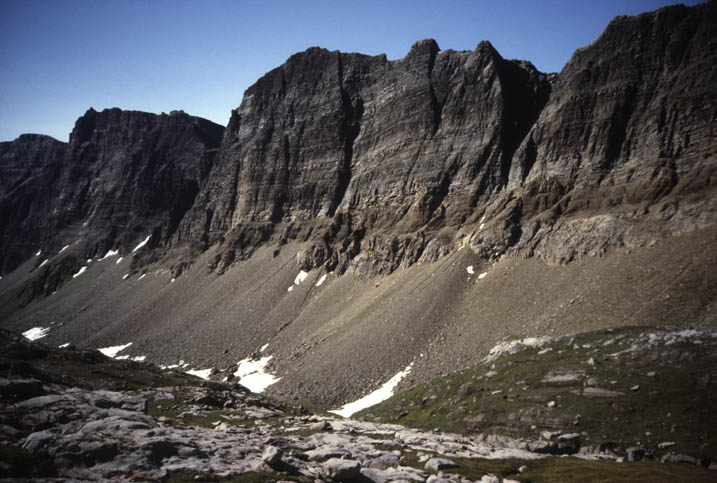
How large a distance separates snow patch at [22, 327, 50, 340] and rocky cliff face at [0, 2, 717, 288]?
149 ft

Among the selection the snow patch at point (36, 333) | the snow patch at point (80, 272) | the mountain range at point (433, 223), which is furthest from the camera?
the snow patch at point (80, 272)

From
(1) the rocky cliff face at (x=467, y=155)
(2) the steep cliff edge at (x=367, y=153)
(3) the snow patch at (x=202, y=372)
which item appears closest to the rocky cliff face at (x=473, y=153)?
(1) the rocky cliff face at (x=467, y=155)

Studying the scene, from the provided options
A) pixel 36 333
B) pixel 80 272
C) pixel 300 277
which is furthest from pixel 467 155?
pixel 80 272

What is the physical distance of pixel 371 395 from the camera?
197ft

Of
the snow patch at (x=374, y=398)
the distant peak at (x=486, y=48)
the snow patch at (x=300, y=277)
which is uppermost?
the distant peak at (x=486, y=48)

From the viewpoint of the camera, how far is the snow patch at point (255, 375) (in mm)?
75375

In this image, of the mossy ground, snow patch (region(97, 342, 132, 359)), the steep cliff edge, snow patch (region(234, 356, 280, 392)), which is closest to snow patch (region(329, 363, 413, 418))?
the mossy ground

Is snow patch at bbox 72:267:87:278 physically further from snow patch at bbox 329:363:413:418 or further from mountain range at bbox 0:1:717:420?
snow patch at bbox 329:363:413:418

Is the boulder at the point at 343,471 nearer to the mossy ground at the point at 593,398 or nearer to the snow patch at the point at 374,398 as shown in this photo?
the mossy ground at the point at 593,398

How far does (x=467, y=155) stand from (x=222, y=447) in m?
97.5

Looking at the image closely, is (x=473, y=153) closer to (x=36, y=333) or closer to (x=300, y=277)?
(x=300, y=277)

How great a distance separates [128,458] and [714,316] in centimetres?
5722

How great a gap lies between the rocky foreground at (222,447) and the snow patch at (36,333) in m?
131

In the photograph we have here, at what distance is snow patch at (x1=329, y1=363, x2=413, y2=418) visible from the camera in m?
57.3
